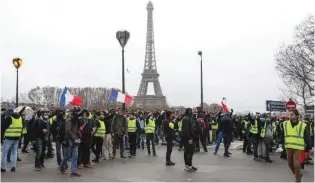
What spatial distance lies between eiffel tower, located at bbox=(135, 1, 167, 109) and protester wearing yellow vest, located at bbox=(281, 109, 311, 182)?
3332 inches

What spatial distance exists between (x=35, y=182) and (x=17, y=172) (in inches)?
75.3

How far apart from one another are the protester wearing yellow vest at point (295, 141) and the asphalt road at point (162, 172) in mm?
1282

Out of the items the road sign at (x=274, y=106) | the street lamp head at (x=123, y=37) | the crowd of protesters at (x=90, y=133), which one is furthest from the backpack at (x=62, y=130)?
the road sign at (x=274, y=106)

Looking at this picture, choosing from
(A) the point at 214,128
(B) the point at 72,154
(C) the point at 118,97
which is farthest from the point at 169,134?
(A) the point at 214,128

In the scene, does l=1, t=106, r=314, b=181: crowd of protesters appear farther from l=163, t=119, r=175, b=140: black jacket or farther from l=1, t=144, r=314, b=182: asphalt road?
l=1, t=144, r=314, b=182: asphalt road

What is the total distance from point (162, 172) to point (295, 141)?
13.6 ft

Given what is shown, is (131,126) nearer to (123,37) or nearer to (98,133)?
(98,133)

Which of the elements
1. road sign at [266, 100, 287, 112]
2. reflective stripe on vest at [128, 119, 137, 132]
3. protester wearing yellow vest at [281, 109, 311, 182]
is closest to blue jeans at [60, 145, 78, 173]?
reflective stripe on vest at [128, 119, 137, 132]

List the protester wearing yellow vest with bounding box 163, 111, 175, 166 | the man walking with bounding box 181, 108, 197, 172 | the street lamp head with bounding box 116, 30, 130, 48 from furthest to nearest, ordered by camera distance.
A: the street lamp head with bounding box 116, 30, 130, 48 → the protester wearing yellow vest with bounding box 163, 111, 175, 166 → the man walking with bounding box 181, 108, 197, 172

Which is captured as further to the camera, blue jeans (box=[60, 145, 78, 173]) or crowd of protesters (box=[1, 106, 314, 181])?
crowd of protesters (box=[1, 106, 314, 181])

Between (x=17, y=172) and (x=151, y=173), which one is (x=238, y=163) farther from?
(x=17, y=172)

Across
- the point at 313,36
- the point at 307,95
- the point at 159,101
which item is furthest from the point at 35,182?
the point at 159,101

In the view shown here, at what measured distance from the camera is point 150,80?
101 metres

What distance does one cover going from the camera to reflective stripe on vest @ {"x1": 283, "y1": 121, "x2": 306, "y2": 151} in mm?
9344
